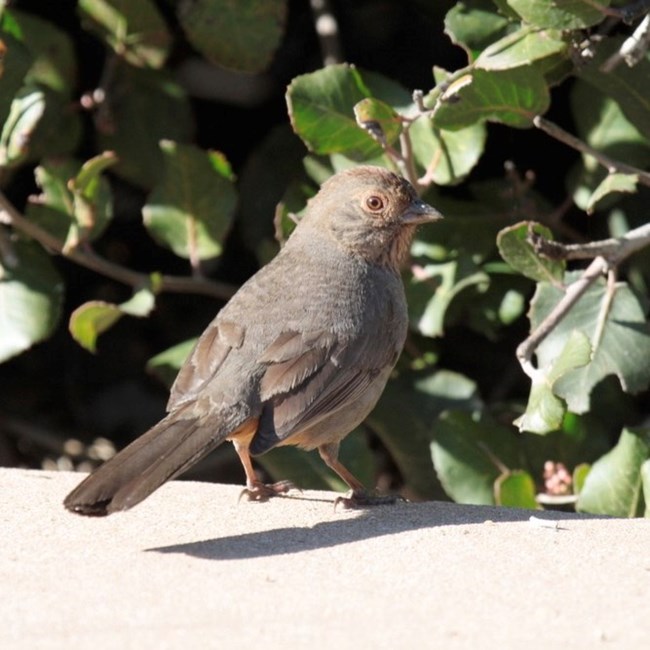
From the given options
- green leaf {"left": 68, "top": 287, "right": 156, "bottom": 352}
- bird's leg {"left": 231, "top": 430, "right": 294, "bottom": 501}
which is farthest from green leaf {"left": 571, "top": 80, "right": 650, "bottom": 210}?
green leaf {"left": 68, "top": 287, "right": 156, "bottom": 352}

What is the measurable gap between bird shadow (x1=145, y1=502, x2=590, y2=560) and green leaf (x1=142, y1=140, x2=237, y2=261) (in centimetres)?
189

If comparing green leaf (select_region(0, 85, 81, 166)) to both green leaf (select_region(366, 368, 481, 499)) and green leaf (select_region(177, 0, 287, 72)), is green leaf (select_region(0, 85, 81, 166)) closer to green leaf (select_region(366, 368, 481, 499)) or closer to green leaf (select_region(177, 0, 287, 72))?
green leaf (select_region(177, 0, 287, 72))

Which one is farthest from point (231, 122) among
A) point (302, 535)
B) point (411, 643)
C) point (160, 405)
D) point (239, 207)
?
point (411, 643)

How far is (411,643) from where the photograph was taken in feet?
10.0

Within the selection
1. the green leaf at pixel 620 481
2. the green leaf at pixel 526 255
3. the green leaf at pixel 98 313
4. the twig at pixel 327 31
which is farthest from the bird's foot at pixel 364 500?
the twig at pixel 327 31

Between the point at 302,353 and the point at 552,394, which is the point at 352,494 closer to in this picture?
the point at 302,353

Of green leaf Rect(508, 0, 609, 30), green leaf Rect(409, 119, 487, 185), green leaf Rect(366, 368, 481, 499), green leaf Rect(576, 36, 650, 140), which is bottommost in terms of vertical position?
green leaf Rect(366, 368, 481, 499)

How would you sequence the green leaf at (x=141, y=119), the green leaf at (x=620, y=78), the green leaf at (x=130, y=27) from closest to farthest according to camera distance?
the green leaf at (x=620, y=78) → the green leaf at (x=130, y=27) → the green leaf at (x=141, y=119)

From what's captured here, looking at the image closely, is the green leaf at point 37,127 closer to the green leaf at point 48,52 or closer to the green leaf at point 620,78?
the green leaf at point 48,52

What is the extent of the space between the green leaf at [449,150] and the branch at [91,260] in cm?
118

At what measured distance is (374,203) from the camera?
5539 millimetres

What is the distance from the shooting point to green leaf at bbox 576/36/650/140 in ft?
17.5

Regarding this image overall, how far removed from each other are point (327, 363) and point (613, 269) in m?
1.24

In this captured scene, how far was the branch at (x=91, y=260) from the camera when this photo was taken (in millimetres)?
5957
